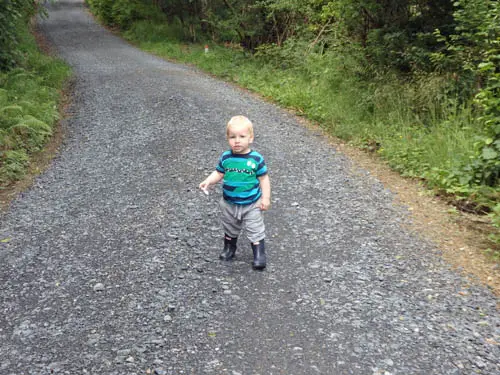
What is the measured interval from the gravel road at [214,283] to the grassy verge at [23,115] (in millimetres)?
651

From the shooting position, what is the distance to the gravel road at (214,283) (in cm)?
314

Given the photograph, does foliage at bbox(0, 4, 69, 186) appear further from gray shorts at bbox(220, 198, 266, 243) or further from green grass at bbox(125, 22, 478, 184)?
green grass at bbox(125, 22, 478, 184)

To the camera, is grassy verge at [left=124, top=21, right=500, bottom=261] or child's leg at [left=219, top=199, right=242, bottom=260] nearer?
child's leg at [left=219, top=199, right=242, bottom=260]

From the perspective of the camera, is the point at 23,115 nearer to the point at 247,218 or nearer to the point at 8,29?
the point at 8,29

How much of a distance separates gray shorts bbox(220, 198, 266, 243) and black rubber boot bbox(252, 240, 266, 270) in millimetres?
71

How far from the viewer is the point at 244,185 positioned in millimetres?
4055

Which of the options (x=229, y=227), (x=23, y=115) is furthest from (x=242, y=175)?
(x=23, y=115)

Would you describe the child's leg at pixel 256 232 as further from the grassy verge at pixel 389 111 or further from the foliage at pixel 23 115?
the foliage at pixel 23 115

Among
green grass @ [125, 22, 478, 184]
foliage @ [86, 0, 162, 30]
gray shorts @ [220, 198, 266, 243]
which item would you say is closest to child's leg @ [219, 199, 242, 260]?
gray shorts @ [220, 198, 266, 243]

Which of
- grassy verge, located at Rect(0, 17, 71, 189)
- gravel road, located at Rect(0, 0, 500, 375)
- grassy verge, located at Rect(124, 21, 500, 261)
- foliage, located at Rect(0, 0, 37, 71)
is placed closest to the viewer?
gravel road, located at Rect(0, 0, 500, 375)

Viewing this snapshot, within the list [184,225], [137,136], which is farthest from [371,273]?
[137,136]

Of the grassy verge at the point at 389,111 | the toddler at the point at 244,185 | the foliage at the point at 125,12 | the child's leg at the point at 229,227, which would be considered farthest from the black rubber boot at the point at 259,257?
the foliage at the point at 125,12

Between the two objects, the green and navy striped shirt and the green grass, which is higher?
the green and navy striped shirt

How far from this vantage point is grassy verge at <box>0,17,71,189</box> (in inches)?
285
